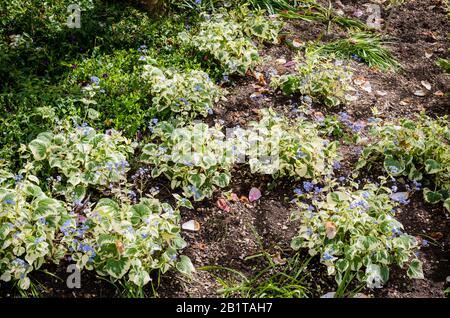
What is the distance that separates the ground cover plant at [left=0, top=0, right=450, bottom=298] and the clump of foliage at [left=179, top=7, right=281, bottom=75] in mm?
16

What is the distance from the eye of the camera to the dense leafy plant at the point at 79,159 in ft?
12.1

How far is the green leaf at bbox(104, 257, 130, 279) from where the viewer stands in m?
3.22

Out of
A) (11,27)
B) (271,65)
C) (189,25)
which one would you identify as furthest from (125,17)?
(271,65)

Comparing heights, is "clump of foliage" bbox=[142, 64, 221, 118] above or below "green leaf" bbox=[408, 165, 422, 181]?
above

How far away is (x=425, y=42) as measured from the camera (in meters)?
5.93

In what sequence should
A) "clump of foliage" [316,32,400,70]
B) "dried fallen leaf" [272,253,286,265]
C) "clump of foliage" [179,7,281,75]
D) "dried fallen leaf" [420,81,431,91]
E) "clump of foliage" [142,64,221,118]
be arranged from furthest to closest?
1. "clump of foliage" [316,32,400,70]
2. "dried fallen leaf" [420,81,431,91]
3. "clump of foliage" [179,7,281,75]
4. "clump of foliage" [142,64,221,118]
5. "dried fallen leaf" [272,253,286,265]

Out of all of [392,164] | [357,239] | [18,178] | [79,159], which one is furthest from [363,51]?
[18,178]

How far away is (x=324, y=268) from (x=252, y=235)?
1.69 feet

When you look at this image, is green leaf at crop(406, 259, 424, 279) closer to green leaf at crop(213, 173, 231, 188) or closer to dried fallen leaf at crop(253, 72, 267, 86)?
green leaf at crop(213, 173, 231, 188)

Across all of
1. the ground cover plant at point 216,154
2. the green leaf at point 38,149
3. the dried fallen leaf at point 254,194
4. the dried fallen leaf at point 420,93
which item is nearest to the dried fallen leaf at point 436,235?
the ground cover plant at point 216,154

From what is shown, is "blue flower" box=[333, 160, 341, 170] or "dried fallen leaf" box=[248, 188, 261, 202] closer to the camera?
"dried fallen leaf" box=[248, 188, 261, 202]

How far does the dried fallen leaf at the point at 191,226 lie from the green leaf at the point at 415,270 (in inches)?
53.2

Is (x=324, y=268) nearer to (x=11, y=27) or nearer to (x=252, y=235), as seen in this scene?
(x=252, y=235)

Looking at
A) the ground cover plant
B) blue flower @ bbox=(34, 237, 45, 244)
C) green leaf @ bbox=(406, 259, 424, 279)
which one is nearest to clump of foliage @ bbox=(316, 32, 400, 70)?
the ground cover plant
